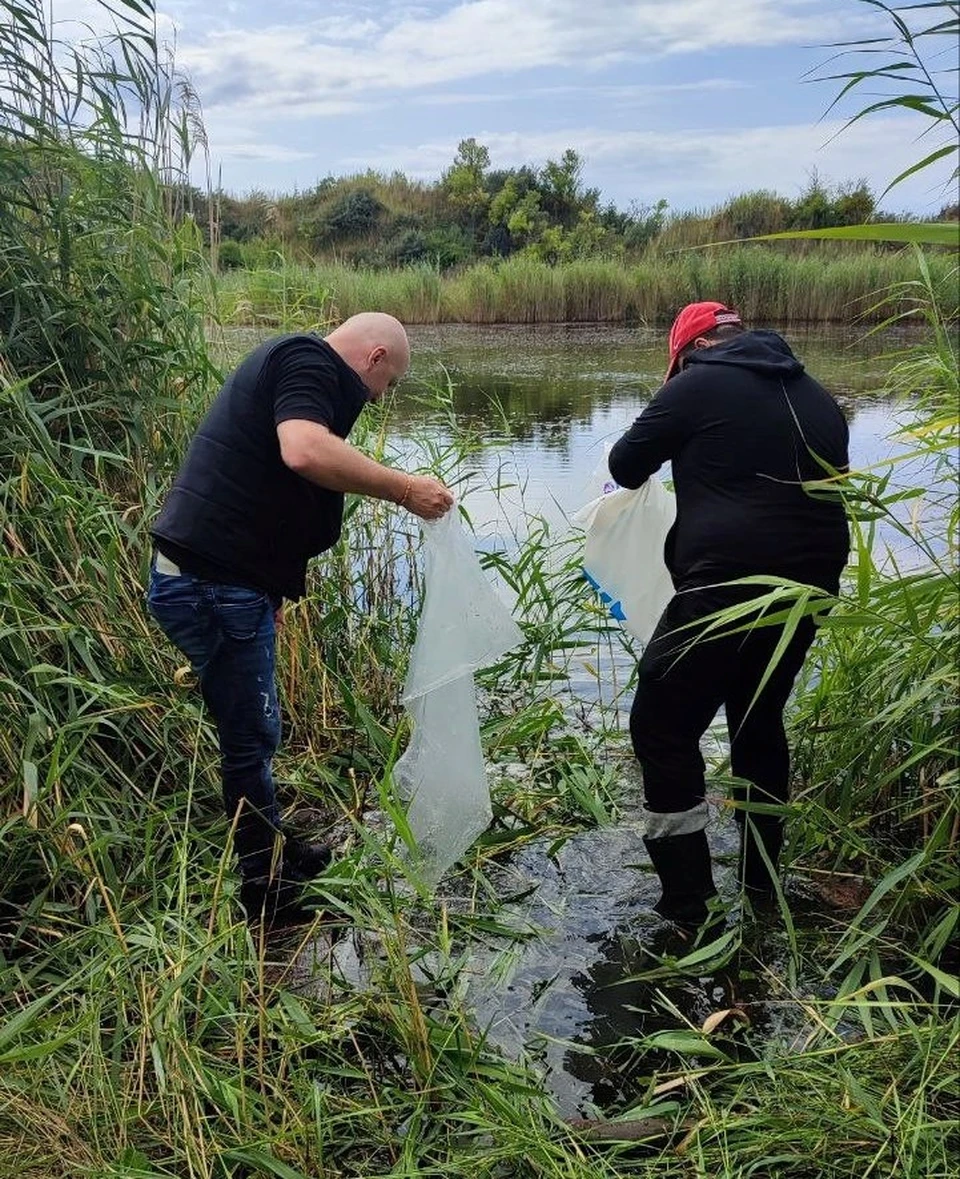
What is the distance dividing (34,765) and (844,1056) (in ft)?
6.31

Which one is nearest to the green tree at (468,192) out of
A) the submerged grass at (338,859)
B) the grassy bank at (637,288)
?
the grassy bank at (637,288)

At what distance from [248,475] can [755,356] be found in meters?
1.36

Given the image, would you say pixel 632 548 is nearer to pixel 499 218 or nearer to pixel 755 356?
pixel 755 356

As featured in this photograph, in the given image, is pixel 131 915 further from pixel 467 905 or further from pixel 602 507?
pixel 602 507

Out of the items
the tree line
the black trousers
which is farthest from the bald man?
the tree line

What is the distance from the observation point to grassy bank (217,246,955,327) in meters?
16.1

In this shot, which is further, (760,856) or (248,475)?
(760,856)

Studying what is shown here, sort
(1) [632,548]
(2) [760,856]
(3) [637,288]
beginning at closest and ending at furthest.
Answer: (2) [760,856] < (1) [632,548] < (3) [637,288]

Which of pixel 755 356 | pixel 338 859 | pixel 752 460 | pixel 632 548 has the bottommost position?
pixel 338 859

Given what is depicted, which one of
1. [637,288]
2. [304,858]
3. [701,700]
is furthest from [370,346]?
[637,288]

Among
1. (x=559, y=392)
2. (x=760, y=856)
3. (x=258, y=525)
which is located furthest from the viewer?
(x=559, y=392)

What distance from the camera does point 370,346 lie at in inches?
108

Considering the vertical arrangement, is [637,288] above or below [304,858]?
above

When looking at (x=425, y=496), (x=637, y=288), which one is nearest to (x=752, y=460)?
(x=425, y=496)
